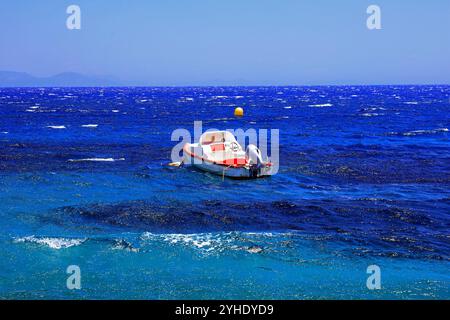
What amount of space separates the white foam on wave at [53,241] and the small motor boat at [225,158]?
41.6ft

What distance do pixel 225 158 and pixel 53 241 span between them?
15323 mm

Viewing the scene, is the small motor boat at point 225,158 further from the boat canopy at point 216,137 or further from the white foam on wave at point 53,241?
the white foam on wave at point 53,241

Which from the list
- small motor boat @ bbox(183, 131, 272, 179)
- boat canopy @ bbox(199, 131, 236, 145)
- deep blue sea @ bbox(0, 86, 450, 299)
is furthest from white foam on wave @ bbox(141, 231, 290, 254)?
boat canopy @ bbox(199, 131, 236, 145)

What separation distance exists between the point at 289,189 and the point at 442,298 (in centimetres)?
1357

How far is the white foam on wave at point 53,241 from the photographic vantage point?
16.9 m

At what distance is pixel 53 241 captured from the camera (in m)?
17.3

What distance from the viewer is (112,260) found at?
1566 centimetres

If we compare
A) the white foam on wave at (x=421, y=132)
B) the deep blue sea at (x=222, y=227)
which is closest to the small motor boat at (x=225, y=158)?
the deep blue sea at (x=222, y=227)

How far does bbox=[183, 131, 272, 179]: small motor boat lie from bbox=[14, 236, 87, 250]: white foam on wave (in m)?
12.7

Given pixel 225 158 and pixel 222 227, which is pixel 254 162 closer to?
pixel 225 158

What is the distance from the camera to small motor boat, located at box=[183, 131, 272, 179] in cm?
2866

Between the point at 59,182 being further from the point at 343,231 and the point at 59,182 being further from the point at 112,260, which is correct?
the point at 343,231

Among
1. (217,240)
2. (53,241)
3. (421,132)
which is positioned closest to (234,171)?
(217,240)

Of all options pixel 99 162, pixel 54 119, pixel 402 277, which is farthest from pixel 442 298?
pixel 54 119
